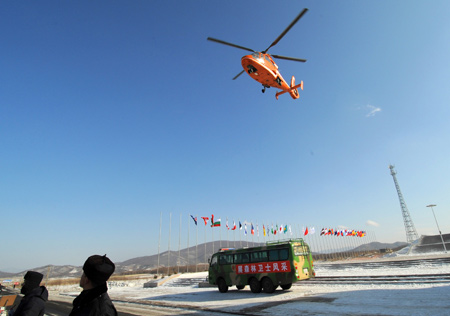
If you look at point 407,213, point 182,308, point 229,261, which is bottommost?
point 182,308

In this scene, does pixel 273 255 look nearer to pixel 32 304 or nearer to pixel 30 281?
pixel 30 281

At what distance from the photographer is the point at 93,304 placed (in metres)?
2.68

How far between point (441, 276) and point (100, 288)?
66.6 feet

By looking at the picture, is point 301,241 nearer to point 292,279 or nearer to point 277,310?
point 292,279

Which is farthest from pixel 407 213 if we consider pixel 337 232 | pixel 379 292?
pixel 379 292

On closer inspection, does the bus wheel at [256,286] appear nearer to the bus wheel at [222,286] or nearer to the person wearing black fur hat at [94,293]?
the bus wheel at [222,286]

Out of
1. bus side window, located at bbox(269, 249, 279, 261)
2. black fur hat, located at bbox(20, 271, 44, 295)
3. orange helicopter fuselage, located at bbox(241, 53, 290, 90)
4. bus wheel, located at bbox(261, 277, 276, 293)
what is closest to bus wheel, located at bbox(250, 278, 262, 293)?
bus wheel, located at bbox(261, 277, 276, 293)

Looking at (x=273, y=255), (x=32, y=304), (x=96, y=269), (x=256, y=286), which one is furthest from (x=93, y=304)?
(x=256, y=286)

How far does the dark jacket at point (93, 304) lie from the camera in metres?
2.65

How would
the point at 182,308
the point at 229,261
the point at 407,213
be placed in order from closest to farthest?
the point at 182,308
the point at 229,261
the point at 407,213

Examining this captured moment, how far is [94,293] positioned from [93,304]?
0.10 metres

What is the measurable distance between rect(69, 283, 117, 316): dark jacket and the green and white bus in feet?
46.0

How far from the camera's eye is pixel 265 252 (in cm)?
1638

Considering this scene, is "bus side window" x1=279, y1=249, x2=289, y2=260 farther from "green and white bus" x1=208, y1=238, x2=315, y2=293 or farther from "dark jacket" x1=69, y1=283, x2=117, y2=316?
"dark jacket" x1=69, y1=283, x2=117, y2=316
